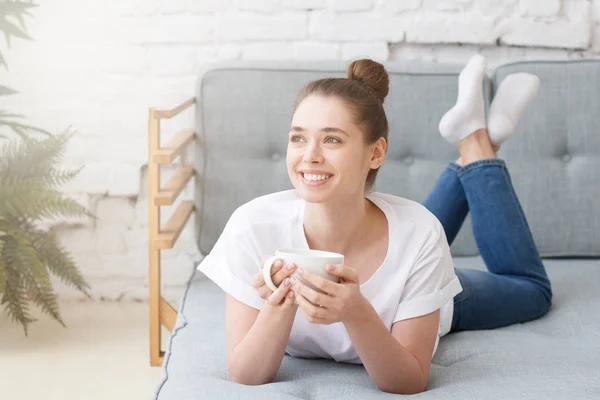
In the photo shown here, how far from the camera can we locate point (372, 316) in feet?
4.06

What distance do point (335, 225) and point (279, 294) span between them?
27cm

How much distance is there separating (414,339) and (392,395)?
0.35 feet

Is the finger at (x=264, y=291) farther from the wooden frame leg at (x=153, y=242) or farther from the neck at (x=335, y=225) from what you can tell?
the wooden frame leg at (x=153, y=242)

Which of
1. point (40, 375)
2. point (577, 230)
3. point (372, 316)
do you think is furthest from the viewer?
point (577, 230)

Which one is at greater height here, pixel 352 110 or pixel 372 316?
pixel 352 110

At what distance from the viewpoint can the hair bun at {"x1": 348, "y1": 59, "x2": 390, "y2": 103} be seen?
56.9 inches

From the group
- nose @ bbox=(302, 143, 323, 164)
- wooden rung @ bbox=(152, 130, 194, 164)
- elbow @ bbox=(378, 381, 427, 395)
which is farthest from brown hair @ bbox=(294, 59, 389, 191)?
wooden rung @ bbox=(152, 130, 194, 164)

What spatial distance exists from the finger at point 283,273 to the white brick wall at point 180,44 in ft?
4.97

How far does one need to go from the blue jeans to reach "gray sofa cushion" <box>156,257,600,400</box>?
0.04 metres

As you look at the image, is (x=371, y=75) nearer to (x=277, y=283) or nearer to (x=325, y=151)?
(x=325, y=151)

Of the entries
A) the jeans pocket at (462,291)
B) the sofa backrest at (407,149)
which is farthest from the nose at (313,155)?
the sofa backrest at (407,149)

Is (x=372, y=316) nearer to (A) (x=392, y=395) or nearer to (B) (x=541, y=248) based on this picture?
(A) (x=392, y=395)

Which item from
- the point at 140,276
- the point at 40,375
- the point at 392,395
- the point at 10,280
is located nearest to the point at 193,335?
the point at 392,395

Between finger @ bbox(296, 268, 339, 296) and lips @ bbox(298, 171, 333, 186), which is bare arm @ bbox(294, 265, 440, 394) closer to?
finger @ bbox(296, 268, 339, 296)
